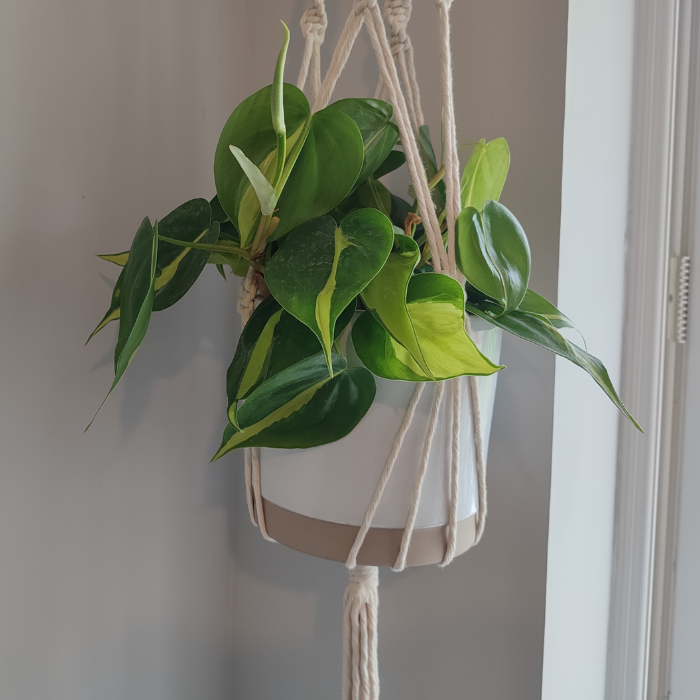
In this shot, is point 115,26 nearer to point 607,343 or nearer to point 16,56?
point 16,56

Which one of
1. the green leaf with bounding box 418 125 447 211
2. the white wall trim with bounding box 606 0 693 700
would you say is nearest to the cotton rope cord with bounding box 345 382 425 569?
the green leaf with bounding box 418 125 447 211

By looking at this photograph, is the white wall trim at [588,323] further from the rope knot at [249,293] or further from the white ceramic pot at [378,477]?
the rope knot at [249,293]

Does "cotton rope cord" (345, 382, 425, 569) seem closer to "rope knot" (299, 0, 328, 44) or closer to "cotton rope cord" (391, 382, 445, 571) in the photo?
"cotton rope cord" (391, 382, 445, 571)

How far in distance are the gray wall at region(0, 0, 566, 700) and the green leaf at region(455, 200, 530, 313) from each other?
287mm

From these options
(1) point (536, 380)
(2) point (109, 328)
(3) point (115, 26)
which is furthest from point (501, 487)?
(3) point (115, 26)

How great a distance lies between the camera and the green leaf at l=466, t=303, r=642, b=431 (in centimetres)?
47

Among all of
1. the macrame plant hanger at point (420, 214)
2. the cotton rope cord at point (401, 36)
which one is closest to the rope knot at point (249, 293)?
the macrame plant hanger at point (420, 214)

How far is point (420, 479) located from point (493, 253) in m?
0.19

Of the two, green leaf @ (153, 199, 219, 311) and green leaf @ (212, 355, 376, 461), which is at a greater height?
green leaf @ (153, 199, 219, 311)

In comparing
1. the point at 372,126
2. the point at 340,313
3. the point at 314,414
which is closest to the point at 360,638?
the point at 314,414

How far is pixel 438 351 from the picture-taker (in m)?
0.42

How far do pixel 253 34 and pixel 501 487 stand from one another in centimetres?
71

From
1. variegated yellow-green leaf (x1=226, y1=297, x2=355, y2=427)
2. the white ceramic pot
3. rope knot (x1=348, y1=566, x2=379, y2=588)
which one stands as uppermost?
variegated yellow-green leaf (x1=226, y1=297, x2=355, y2=427)

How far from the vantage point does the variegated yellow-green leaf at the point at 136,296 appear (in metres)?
0.43
